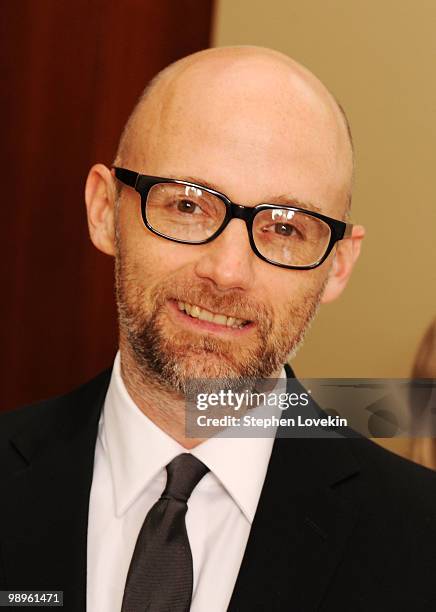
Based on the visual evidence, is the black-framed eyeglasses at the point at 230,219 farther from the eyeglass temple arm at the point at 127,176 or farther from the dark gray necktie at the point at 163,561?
the dark gray necktie at the point at 163,561

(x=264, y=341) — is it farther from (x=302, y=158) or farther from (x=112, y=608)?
(x=112, y=608)

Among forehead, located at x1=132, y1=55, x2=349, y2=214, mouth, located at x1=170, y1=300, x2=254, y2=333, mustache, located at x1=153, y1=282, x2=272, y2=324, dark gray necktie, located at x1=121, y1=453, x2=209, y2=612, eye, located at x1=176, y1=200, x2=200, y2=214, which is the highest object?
forehead, located at x1=132, y1=55, x2=349, y2=214

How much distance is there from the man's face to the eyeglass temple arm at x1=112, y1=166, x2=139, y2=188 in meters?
0.02

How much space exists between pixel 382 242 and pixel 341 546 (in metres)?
0.63

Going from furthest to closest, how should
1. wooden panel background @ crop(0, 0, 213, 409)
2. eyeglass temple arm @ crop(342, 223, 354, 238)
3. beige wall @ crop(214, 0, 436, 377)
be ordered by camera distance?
wooden panel background @ crop(0, 0, 213, 409), beige wall @ crop(214, 0, 436, 377), eyeglass temple arm @ crop(342, 223, 354, 238)

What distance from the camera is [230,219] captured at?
1.25 meters

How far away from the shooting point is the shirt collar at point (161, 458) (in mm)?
1289

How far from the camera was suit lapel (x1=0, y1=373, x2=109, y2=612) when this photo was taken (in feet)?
4.03

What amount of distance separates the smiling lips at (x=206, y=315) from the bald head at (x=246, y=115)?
227 mm

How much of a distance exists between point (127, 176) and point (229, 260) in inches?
9.7

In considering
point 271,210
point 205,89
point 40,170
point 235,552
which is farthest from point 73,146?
point 235,552

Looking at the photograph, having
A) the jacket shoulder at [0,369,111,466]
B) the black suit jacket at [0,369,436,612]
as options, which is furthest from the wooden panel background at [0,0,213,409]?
the black suit jacket at [0,369,436,612]

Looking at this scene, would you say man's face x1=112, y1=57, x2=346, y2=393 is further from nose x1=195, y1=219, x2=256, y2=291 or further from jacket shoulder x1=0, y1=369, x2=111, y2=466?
jacket shoulder x1=0, y1=369, x2=111, y2=466

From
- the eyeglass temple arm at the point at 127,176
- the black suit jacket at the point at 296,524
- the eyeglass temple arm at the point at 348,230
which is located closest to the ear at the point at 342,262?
the eyeglass temple arm at the point at 348,230
